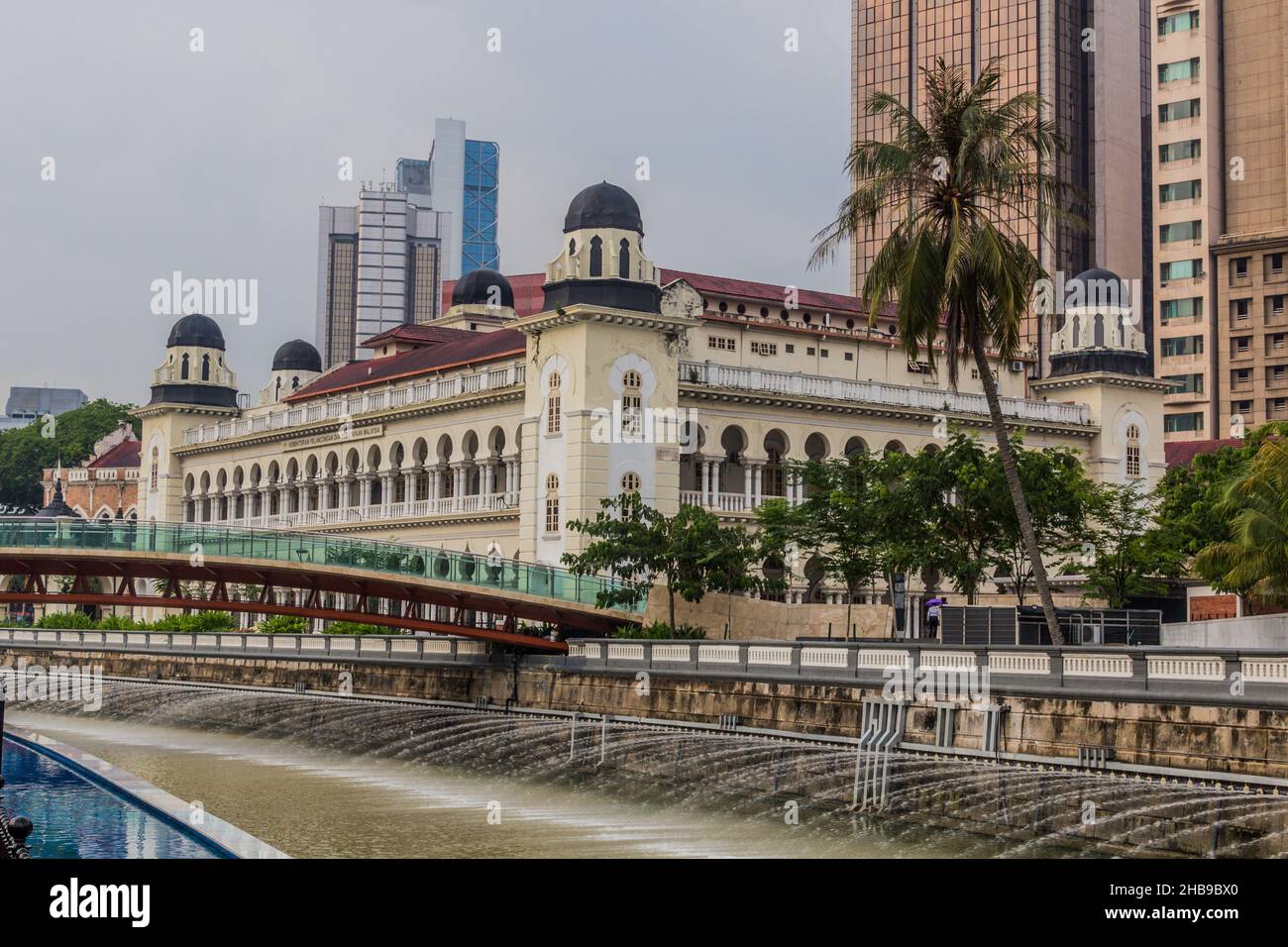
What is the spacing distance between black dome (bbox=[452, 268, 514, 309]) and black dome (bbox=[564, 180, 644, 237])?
3293 cm

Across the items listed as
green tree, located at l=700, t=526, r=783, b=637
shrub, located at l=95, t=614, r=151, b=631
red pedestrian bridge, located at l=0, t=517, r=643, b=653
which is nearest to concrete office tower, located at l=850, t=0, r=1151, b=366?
shrub, located at l=95, t=614, r=151, b=631

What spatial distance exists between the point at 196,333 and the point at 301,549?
48684 millimetres

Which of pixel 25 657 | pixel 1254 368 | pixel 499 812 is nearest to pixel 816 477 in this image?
pixel 499 812

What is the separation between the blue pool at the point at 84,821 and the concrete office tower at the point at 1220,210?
92.4 m

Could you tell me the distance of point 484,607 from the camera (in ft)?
168

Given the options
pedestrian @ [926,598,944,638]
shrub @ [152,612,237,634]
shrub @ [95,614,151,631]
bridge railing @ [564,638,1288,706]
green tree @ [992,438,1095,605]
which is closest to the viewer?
→ bridge railing @ [564,638,1288,706]

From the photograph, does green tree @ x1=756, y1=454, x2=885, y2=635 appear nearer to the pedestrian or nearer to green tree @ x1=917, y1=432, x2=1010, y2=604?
green tree @ x1=917, y1=432, x2=1010, y2=604

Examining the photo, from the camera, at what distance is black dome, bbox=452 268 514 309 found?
3784 inches

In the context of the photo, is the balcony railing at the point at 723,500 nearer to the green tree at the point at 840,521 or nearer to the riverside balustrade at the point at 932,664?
the green tree at the point at 840,521

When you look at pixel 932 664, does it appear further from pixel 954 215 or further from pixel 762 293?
pixel 762 293

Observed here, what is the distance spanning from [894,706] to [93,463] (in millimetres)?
96422

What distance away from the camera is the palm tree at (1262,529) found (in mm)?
42750

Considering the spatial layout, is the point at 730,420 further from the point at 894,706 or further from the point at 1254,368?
the point at 1254,368
